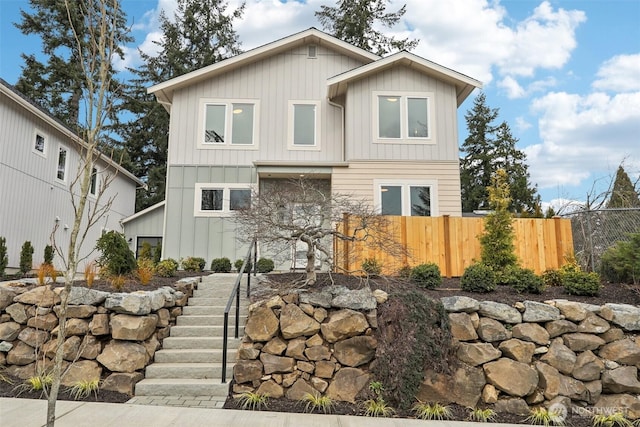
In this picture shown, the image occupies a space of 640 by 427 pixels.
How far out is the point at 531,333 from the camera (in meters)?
5.43

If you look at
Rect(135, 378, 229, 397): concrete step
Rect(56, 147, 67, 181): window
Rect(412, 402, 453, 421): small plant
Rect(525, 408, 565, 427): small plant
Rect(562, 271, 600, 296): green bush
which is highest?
Rect(56, 147, 67, 181): window

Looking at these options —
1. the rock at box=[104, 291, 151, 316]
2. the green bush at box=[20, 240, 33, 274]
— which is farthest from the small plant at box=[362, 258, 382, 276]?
the green bush at box=[20, 240, 33, 274]

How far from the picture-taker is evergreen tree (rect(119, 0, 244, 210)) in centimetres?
2477

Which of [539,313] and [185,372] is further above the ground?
[539,313]

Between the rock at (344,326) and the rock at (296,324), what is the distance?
13cm

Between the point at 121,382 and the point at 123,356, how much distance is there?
0.31 m

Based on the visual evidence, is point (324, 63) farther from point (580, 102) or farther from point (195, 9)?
point (195, 9)

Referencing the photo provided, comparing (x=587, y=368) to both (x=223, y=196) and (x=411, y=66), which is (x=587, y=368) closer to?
(x=411, y=66)

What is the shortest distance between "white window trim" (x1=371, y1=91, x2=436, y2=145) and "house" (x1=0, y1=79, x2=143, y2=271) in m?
7.26

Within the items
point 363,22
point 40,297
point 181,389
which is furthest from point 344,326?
point 363,22

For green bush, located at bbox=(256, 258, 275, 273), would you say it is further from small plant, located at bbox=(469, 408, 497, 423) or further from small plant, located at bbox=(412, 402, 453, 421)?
small plant, located at bbox=(469, 408, 497, 423)

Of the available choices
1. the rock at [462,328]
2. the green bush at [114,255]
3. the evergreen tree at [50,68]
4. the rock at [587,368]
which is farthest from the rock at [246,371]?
the evergreen tree at [50,68]

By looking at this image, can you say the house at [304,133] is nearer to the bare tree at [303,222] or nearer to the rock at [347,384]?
the bare tree at [303,222]

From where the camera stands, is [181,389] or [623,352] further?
[623,352]
